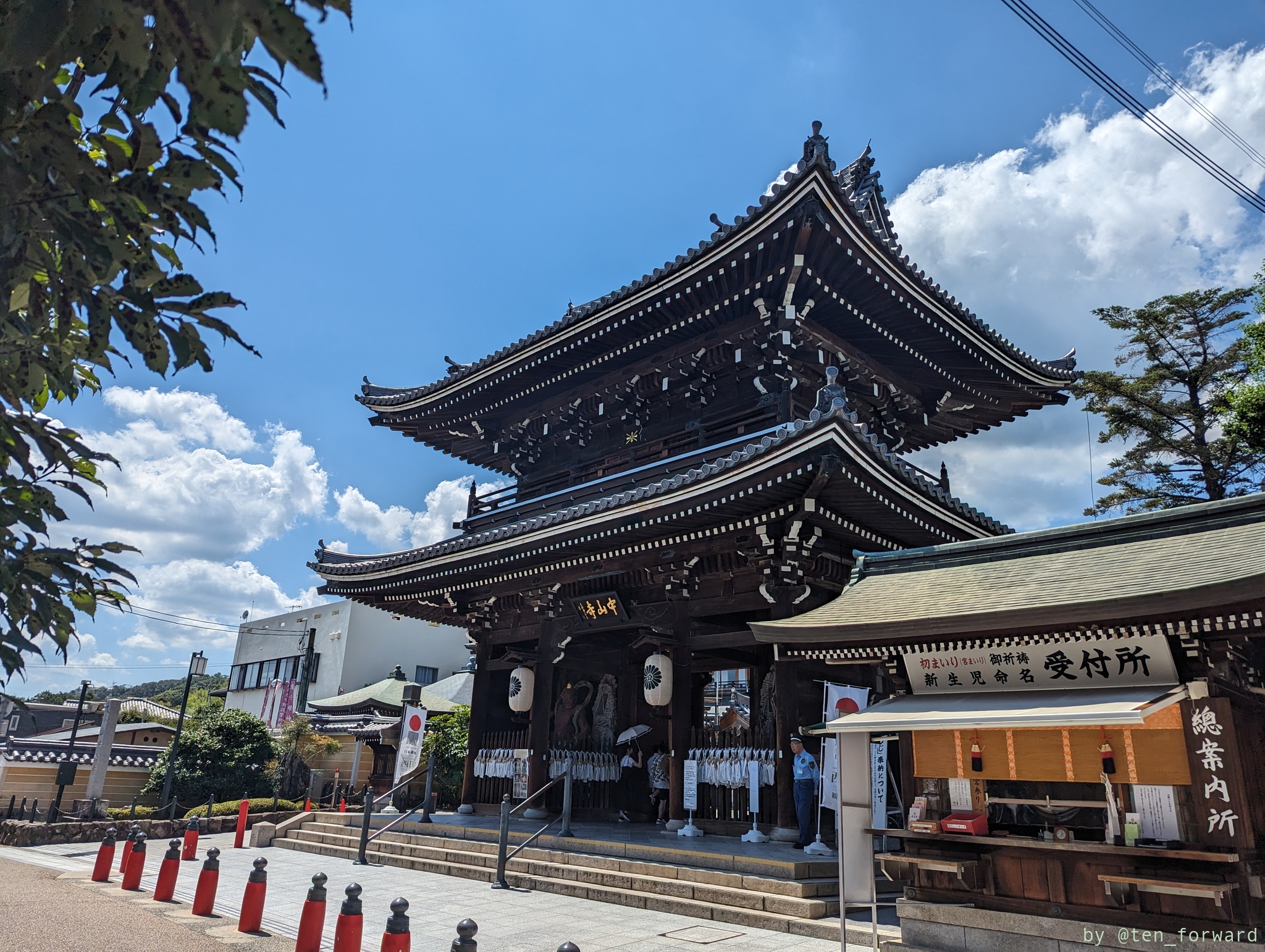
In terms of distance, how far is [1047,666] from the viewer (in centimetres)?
794

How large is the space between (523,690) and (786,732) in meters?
6.24

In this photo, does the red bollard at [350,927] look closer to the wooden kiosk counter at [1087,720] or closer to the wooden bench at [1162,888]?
the wooden kiosk counter at [1087,720]

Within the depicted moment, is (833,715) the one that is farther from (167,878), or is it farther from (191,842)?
(191,842)

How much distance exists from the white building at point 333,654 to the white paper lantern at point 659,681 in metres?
28.2

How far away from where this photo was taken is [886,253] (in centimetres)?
1284

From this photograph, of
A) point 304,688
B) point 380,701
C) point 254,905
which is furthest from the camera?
point 304,688

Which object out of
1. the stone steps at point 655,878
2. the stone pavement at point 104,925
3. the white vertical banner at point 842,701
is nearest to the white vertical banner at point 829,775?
the white vertical banner at point 842,701

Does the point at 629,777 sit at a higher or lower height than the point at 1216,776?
lower

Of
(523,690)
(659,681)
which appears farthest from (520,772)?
(659,681)

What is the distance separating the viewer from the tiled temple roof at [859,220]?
11.6 metres

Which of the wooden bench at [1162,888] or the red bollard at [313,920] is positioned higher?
the wooden bench at [1162,888]

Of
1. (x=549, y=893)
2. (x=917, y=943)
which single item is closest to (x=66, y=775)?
(x=549, y=893)

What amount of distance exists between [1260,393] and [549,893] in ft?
78.8

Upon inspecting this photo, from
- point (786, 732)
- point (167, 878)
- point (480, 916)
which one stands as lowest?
point (480, 916)
